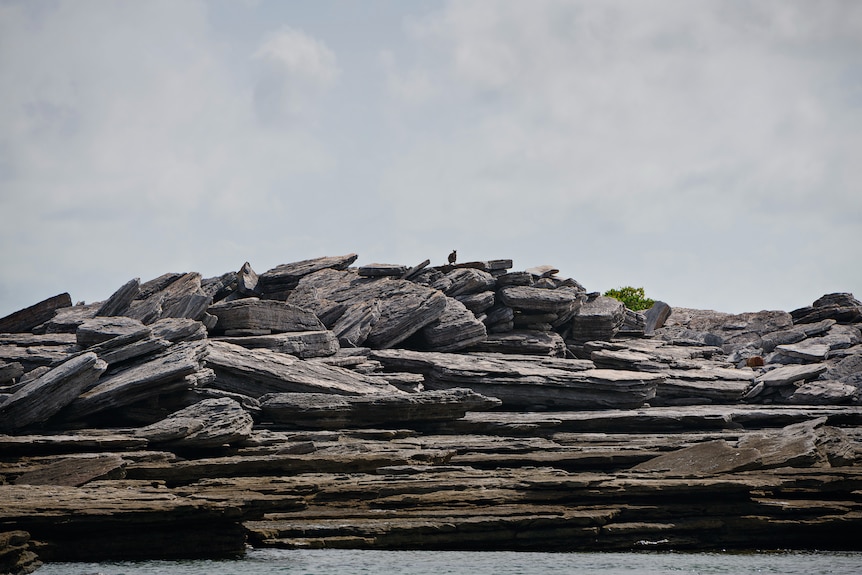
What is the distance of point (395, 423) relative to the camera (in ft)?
68.3

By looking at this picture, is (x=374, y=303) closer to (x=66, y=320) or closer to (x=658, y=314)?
(x=66, y=320)

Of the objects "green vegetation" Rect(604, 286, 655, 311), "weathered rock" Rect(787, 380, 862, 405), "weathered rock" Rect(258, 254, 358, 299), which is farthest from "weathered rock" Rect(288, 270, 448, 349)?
"green vegetation" Rect(604, 286, 655, 311)

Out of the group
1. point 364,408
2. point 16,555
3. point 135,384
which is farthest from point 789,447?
point 16,555

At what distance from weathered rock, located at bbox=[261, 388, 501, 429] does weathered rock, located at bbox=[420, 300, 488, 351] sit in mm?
→ 7276

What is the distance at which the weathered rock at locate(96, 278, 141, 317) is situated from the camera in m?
28.6

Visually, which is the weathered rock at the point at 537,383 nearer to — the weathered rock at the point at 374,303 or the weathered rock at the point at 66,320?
the weathered rock at the point at 374,303

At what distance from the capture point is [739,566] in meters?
13.2

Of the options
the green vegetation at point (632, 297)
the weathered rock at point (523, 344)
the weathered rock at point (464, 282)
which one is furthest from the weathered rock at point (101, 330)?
the green vegetation at point (632, 297)

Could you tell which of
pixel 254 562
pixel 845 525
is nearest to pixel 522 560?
pixel 254 562

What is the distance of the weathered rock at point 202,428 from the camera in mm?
17938

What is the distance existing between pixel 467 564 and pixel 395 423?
836cm

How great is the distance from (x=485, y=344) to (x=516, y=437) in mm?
8390

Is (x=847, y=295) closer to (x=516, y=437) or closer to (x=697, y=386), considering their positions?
(x=697, y=386)

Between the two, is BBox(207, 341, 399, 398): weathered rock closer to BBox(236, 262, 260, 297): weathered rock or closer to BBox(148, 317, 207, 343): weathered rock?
BBox(148, 317, 207, 343): weathered rock
